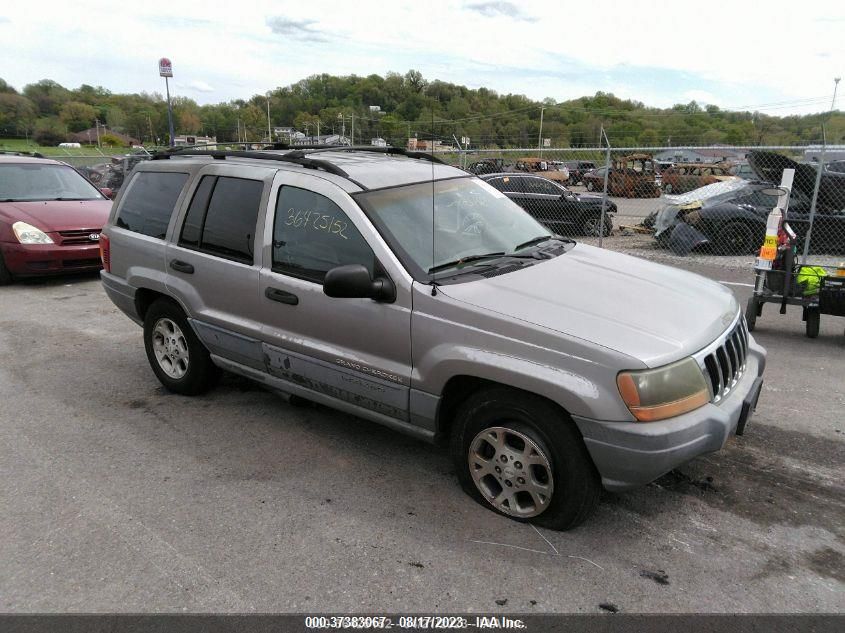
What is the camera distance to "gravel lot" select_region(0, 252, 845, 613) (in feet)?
9.09

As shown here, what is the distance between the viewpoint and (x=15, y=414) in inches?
184

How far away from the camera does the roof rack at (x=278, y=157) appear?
12.7 ft

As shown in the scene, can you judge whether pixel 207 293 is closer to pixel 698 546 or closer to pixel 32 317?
pixel 698 546

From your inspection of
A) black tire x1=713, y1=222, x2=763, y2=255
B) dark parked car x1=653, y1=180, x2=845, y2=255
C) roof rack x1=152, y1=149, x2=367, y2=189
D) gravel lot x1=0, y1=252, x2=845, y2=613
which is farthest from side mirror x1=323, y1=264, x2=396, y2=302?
black tire x1=713, y1=222, x2=763, y2=255

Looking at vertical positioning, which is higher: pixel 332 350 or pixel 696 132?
pixel 696 132

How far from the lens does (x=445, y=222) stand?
12.8 ft

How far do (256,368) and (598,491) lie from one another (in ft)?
7.77

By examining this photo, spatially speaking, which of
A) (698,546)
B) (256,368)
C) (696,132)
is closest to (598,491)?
(698,546)

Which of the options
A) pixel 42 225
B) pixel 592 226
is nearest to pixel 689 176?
pixel 592 226

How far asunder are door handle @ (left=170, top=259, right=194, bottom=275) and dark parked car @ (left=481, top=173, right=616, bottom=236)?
9.98m

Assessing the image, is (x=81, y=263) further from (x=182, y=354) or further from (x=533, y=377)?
(x=533, y=377)

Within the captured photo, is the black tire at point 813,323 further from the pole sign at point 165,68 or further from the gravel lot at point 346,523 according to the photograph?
the pole sign at point 165,68

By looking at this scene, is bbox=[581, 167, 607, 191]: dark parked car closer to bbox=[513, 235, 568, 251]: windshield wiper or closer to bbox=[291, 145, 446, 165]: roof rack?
bbox=[291, 145, 446, 165]: roof rack

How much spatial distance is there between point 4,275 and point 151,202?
547cm
